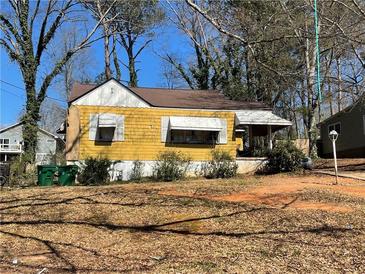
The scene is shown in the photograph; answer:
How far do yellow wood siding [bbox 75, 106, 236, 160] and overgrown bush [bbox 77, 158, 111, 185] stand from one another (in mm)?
2245

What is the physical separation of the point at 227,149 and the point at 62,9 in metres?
13.4

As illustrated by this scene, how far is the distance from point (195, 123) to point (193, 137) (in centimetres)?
82

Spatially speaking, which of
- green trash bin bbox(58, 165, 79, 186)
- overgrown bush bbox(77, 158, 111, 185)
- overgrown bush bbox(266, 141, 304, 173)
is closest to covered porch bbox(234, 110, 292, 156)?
overgrown bush bbox(266, 141, 304, 173)

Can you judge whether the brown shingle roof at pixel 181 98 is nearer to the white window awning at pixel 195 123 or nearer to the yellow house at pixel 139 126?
the yellow house at pixel 139 126

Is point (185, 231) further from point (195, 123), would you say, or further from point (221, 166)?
point (195, 123)

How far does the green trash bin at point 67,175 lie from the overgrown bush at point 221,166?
556cm

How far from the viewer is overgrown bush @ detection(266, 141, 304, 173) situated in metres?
21.6

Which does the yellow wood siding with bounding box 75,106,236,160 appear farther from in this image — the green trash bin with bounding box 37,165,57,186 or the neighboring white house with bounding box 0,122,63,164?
the neighboring white house with bounding box 0,122,63,164

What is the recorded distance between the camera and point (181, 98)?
24.9m

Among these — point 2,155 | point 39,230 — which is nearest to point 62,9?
point 39,230

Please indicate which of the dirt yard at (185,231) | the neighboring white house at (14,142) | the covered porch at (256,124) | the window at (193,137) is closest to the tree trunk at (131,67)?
the neighboring white house at (14,142)

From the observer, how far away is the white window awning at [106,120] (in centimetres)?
2188

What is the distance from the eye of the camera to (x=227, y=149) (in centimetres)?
2352

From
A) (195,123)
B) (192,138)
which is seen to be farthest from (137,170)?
(195,123)
